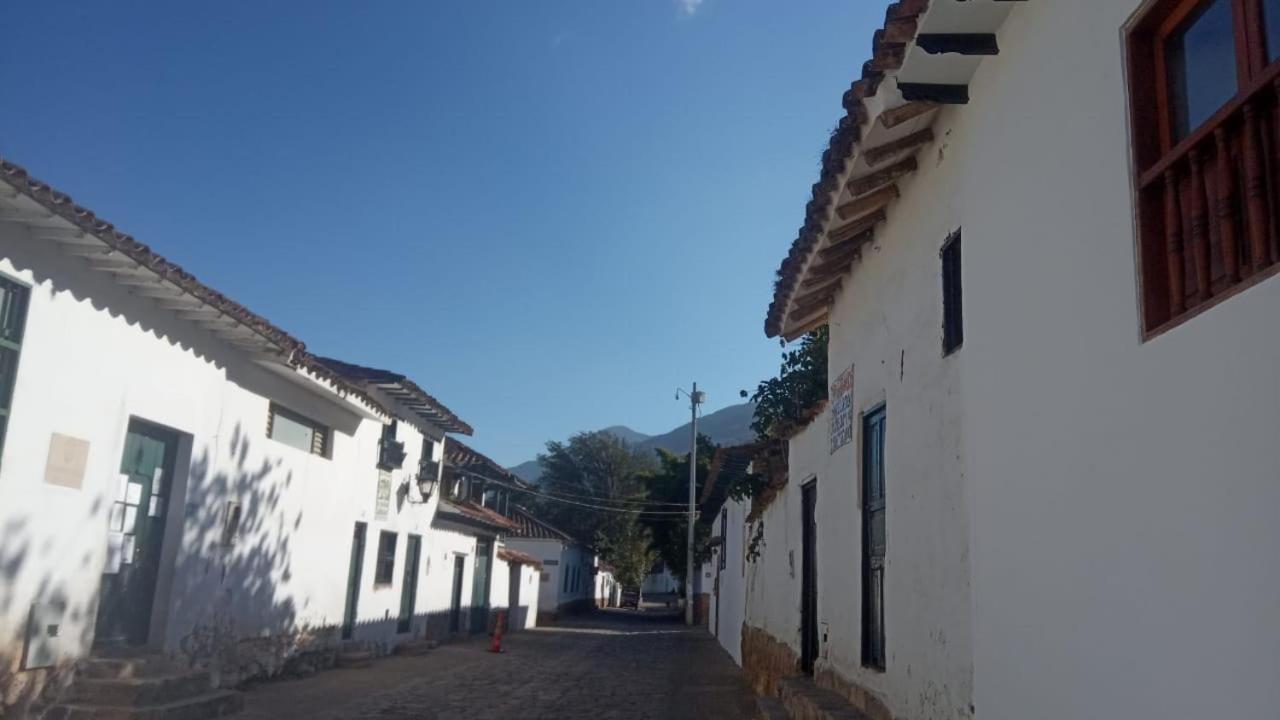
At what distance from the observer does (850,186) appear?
580cm

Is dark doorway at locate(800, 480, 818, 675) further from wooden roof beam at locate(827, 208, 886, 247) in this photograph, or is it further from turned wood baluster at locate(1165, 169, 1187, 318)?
turned wood baluster at locate(1165, 169, 1187, 318)

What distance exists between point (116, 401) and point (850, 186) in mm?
6929

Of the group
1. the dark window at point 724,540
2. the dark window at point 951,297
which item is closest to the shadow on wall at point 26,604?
the dark window at point 951,297

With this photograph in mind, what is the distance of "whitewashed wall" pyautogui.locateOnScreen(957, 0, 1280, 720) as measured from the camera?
234 centimetres

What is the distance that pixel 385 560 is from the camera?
17703 mm

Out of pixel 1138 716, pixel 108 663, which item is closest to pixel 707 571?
pixel 108 663

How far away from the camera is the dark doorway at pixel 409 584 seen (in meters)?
19.1

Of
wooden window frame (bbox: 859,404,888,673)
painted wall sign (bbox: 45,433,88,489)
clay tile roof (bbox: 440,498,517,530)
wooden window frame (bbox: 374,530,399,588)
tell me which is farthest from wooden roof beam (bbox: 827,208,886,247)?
clay tile roof (bbox: 440,498,517,530)

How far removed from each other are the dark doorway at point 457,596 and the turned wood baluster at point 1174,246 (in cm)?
2131

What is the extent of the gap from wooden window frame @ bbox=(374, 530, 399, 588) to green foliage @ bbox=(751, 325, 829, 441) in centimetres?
797

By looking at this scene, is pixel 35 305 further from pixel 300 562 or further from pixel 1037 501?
pixel 1037 501

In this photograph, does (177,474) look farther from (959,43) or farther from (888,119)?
(959,43)

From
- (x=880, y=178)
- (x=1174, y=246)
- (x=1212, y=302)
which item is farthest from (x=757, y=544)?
(x=1212, y=302)

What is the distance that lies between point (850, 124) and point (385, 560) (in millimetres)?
14551
